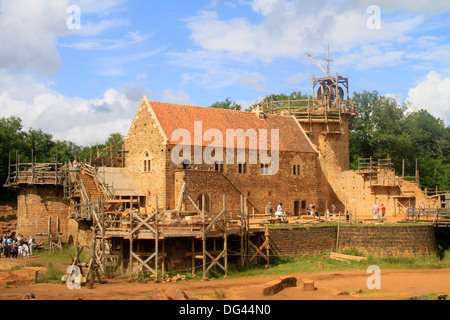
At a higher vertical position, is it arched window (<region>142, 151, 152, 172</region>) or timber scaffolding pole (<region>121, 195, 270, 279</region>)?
arched window (<region>142, 151, 152, 172</region>)

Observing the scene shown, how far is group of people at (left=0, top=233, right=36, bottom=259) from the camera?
130 ft

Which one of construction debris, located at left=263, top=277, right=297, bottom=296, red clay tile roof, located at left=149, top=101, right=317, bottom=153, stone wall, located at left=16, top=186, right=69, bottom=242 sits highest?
red clay tile roof, located at left=149, top=101, right=317, bottom=153

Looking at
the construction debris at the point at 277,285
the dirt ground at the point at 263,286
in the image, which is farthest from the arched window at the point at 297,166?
the construction debris at the point at 277,285

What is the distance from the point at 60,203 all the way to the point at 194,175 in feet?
35.9

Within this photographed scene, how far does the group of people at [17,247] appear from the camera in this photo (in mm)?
39500

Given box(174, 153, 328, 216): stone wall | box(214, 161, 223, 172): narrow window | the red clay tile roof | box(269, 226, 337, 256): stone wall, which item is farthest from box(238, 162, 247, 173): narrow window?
box(269, 226, 337, 256): stone wall

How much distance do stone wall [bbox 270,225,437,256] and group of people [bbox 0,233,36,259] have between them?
17.0 m

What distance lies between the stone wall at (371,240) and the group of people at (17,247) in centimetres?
1702

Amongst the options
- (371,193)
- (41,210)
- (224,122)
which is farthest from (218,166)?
(371,193)

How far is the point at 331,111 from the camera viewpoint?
51000mm

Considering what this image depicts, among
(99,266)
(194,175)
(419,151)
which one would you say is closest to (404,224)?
(194,175)

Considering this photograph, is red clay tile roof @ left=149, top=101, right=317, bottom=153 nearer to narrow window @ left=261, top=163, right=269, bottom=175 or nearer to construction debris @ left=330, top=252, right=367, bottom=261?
narrow window @ left=261, top=163, right=269, bottom=175

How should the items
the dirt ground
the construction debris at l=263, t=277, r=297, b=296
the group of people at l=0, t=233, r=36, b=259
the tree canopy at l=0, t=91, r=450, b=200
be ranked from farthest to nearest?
the tree canopy at l=0, t=91, r=450, b=200 < the group of people at l=0, t=233, r=36, b=259 < the construction debris at l=263, t=277, r=297, b=296 < the dirt ground

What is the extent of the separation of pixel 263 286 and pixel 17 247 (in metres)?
20.8
